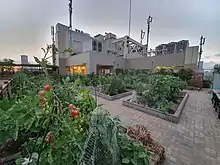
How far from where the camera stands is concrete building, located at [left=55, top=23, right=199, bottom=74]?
12883mm

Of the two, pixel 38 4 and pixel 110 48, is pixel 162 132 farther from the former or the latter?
pixel 110 48

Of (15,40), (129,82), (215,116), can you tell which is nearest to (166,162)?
(215,116)

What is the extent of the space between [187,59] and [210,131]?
11.4m

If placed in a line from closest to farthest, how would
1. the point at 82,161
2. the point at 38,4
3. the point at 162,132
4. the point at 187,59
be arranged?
1. the point at 82,161
2. the point at 162,132
3. the point at 38,4
4. the point at 187,59

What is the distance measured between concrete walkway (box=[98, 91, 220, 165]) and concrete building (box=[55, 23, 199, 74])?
9.82 m

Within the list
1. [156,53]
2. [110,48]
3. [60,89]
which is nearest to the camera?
[60,89]

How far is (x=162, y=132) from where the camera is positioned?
2953 millimetres

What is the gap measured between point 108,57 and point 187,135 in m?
13.1

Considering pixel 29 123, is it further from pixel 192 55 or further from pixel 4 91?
pixel 192 55

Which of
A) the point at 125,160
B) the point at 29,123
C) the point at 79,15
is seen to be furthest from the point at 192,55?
the point at 79,15

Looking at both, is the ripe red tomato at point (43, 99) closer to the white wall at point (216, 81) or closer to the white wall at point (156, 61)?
the white wall at point (216, 81)

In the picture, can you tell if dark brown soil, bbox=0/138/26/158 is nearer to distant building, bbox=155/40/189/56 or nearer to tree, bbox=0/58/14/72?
tree, bbox=0/58/14/72

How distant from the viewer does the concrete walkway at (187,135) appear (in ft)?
6.92

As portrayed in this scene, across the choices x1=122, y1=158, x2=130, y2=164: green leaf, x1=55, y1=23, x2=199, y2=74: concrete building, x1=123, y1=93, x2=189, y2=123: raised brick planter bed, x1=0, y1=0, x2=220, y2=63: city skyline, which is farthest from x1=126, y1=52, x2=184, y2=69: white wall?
x1=122, y1=158, x2=130, y2=164: green leaf
